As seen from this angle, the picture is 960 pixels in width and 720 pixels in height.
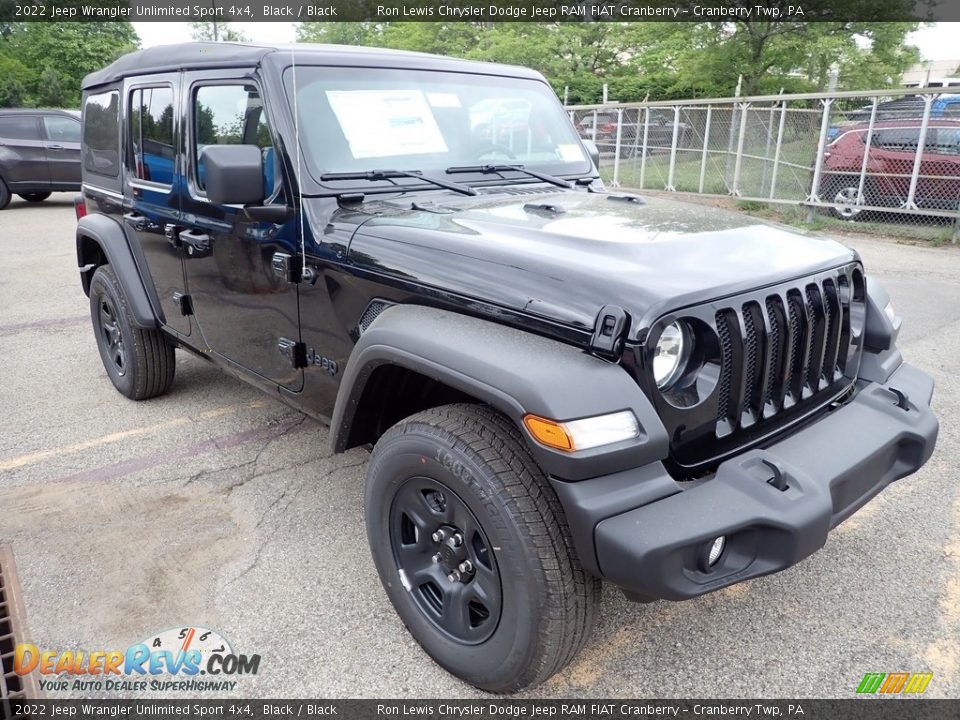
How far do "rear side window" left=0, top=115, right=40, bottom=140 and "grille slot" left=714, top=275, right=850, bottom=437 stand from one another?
15.5 metres

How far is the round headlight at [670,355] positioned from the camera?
2.06 metres

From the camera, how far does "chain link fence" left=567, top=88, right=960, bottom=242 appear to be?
33.0 feet

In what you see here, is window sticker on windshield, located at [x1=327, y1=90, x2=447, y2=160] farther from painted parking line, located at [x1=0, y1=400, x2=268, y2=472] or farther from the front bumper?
painted parking line, located at [x1=0, y1=400, x2=268, y2=472]

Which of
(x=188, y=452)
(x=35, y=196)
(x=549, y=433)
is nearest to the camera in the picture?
(x=549, y=433)

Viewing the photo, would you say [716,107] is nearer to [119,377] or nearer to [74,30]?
[119,377]

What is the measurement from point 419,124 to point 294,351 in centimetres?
112

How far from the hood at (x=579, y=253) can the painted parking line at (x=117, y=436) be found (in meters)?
2.27

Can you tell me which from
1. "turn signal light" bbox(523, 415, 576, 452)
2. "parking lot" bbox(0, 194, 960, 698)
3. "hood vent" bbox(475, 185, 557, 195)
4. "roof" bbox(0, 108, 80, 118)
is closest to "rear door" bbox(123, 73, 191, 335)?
"parking lot" bbox(0, 194, 960, 698)

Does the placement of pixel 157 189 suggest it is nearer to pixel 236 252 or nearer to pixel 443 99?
pixel 236 252

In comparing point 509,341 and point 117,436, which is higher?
point 509,341

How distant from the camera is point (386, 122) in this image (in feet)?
10.1

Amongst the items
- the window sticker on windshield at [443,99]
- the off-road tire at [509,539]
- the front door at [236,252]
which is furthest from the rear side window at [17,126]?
the off-road tire at [509,539]

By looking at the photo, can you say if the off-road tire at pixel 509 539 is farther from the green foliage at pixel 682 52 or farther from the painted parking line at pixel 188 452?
the green foliage at pixel 682 52

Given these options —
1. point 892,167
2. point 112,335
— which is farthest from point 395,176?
point 892,167
